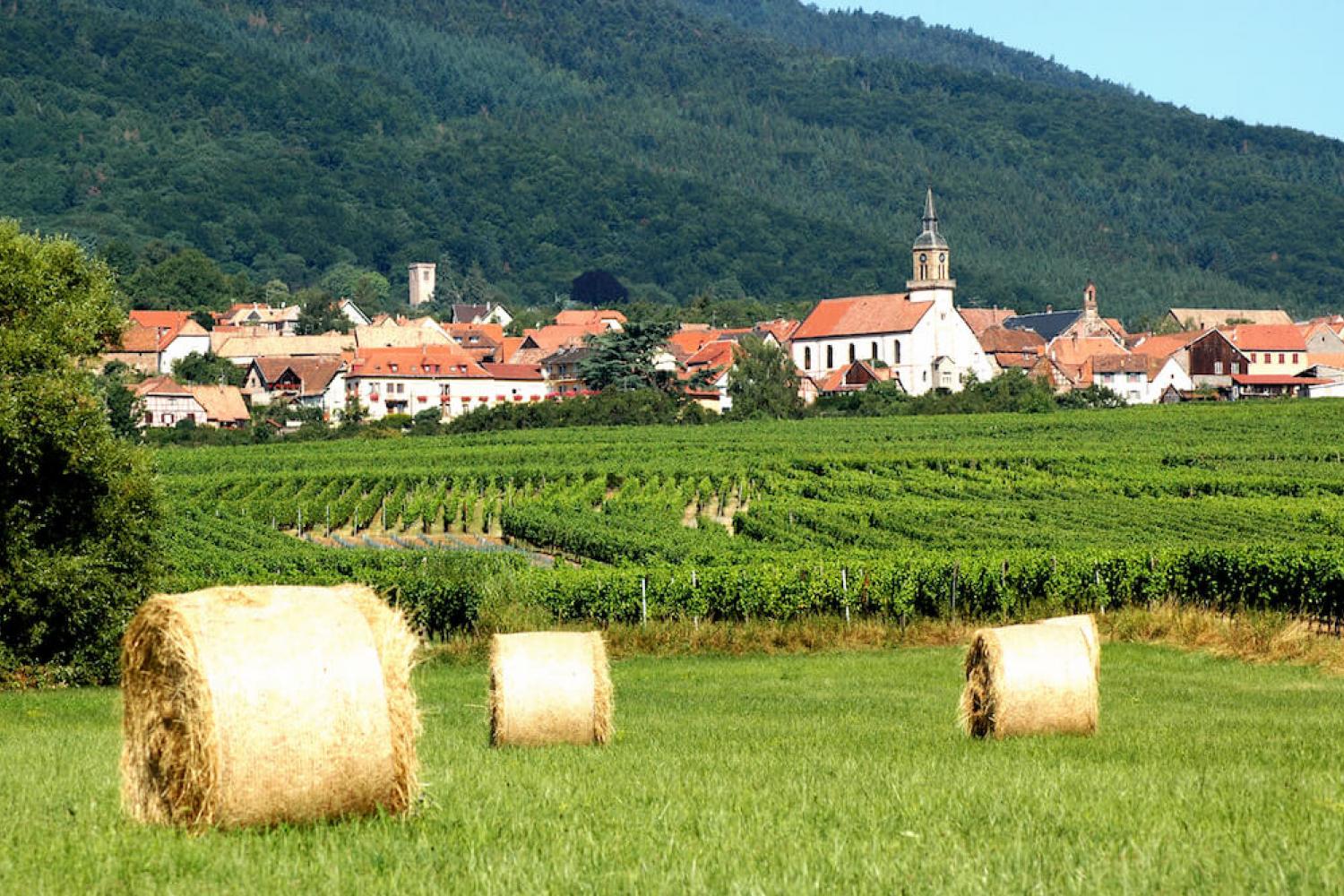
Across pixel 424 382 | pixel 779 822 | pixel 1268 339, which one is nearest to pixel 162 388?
pixel 424 382

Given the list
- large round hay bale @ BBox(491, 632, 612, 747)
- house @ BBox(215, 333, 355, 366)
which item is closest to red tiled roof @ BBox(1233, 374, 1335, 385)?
house @ BBox(215, 333, 355, 366)

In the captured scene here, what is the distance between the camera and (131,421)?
94.0 metres

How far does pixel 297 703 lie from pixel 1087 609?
26761 mm

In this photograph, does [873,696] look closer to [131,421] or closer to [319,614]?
[319,614]

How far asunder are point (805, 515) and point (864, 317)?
99896 millimetres

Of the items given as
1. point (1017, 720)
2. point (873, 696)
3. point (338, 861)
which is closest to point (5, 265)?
point (873, 696)

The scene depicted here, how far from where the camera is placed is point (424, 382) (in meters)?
142

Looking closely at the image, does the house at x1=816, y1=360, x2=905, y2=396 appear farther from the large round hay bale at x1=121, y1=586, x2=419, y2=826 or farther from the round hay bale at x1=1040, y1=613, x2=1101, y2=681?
the large round hay bale at x1=121, y1=586, x2=419, y2=826

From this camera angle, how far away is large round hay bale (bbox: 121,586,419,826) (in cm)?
957

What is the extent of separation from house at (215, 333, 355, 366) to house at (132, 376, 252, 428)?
102ft

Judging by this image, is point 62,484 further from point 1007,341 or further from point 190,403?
point 1007,341

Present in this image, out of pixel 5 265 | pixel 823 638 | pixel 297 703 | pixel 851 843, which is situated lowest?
pixel 823 638

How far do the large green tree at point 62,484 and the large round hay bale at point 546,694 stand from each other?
13.1 metres

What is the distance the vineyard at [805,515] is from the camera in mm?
33781
